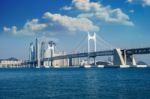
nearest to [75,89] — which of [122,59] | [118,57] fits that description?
[118,57]

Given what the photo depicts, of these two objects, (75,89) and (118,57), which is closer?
(75,89)

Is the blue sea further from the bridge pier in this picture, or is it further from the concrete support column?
the bridge pier

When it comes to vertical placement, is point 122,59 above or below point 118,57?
below

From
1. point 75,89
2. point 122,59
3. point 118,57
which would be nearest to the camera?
point 75,89

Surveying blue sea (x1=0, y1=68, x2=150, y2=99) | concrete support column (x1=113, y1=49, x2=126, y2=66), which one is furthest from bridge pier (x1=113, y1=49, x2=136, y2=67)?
blue sea (x1=0, y1=68, x2=150, y2=99)

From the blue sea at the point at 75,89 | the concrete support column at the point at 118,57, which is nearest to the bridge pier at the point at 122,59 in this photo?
the concrete support column at the point at 118,57

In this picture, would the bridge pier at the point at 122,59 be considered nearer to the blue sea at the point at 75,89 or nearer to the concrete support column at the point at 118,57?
the concrete support column at the point at 118,57

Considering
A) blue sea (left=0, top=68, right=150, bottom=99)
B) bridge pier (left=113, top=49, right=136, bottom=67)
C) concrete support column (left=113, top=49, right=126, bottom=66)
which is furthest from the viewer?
bridge pier (left=113, top=49, right=136, bottom=67)

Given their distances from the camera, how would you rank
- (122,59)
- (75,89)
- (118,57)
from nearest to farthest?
1. (75,89)
2. (118,57)
3. (122,59)

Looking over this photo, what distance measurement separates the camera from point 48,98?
22.0 meters

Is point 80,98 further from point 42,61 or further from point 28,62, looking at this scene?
point 28,62

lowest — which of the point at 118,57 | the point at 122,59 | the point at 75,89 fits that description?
the point at 75,89

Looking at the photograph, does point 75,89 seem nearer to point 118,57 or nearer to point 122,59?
point 118,57

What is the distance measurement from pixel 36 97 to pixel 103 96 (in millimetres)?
3900
